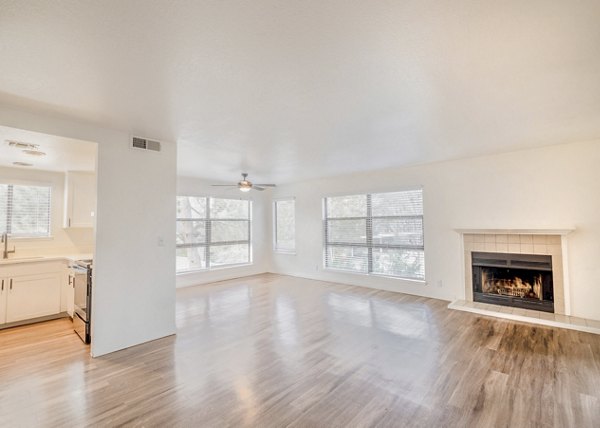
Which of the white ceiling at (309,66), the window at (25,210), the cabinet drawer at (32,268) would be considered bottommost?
the cabinet drawer at (32,268)

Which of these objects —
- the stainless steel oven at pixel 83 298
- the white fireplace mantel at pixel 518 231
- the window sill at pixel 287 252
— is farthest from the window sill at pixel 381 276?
the stainless steel oven at pixel 83 298

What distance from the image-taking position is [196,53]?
6.19 feet

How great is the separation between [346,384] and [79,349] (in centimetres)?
313

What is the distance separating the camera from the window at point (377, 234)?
19.0ft

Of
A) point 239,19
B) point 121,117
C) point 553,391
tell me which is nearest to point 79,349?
point 121,117

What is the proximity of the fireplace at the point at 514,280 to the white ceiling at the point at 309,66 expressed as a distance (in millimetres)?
2023

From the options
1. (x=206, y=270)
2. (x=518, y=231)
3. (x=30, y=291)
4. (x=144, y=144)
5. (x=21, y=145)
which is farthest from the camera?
(x=206, y=270)

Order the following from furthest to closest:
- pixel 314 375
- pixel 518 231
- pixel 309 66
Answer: pixel 518 231 < pixel 314 375 < pixel 309 66

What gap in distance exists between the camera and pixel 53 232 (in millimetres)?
4945

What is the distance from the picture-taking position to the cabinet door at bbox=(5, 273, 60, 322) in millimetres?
4055

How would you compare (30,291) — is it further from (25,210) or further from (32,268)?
(25,210)

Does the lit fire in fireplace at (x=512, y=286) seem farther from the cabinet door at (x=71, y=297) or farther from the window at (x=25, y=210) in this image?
the window at (x=25, y=210)

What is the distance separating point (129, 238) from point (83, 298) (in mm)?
1074

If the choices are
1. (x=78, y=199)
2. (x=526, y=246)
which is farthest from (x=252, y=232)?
(x=526, y=246)
